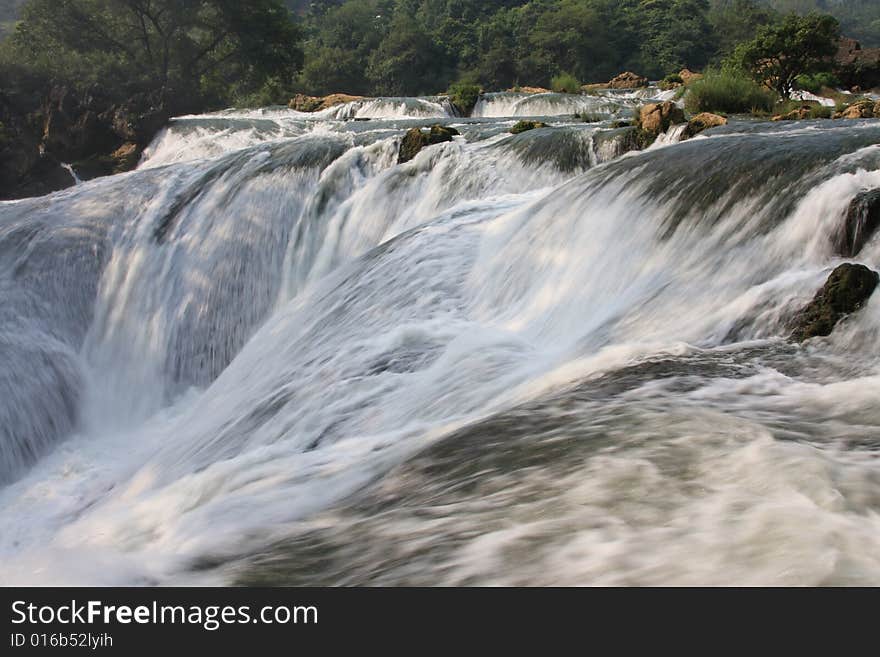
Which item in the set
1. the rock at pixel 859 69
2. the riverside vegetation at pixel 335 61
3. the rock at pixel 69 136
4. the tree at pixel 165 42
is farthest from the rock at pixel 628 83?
the rock at pixel 69 136

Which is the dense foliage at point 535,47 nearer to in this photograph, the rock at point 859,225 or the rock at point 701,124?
the rock at point 701,124

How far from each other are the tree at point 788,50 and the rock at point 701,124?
1058 cm

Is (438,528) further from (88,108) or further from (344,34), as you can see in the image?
(344,34)

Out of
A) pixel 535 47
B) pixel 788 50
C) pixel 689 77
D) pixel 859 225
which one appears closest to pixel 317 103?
pixel 689 77

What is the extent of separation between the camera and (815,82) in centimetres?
1978

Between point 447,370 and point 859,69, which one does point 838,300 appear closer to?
point 447,370

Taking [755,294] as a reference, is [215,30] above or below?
above

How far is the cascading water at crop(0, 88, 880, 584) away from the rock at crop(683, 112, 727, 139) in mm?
666

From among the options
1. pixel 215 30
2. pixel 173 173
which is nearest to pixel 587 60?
pixel 215 30

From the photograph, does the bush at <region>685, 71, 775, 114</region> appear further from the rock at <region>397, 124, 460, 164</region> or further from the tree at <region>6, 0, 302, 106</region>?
the tree at <region>6, 0, 302, 106</region>

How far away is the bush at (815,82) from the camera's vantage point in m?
19.5

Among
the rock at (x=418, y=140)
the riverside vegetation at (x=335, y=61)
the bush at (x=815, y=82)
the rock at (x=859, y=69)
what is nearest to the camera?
the rock at (x=418, y=140)

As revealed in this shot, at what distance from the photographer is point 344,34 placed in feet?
181

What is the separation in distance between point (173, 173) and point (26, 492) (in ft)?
17.3
